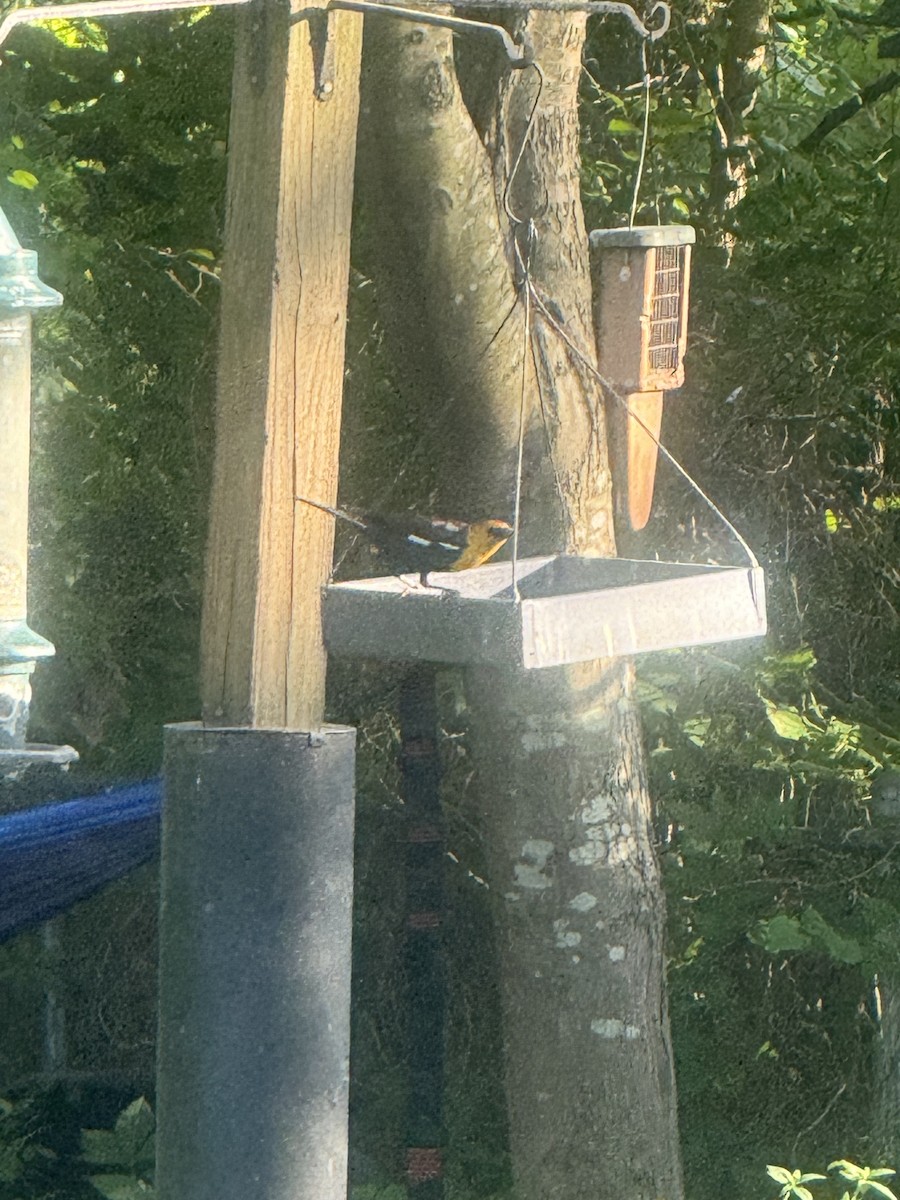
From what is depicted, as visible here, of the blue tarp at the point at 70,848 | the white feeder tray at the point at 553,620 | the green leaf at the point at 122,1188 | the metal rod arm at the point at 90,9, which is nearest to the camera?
the metal rod arm at the point at 90,9

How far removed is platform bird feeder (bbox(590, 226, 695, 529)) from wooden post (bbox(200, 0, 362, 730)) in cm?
95

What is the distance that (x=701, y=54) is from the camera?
13.3 ft

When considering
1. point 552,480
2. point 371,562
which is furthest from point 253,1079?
point 371,562

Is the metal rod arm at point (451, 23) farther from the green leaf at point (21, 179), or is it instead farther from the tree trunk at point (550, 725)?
the green leaf at point (21, 179)

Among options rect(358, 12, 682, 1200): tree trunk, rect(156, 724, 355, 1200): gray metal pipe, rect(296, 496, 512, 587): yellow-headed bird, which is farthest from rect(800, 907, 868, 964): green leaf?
rect(156, 724, 355, 1200): gray metal pipe

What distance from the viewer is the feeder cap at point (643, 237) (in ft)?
10.7

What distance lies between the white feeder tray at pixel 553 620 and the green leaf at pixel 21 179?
4.25 feet

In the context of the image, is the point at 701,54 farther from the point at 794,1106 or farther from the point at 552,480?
the point at 794,1106

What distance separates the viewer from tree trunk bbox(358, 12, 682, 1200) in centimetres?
313

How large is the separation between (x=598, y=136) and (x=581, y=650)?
7.33ft

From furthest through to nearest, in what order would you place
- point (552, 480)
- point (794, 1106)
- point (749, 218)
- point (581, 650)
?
1. point (794, 1106)
2. point (749, 218)
3. point (552, 480)
4. point (581, 650)

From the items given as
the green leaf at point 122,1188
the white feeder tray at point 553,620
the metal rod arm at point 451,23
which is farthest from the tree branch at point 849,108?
the green leaf at point 122,1188

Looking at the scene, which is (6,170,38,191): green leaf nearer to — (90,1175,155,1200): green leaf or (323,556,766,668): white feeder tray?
(323,556,766,668): white feeder tray

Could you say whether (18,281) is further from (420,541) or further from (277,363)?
(420,541)
